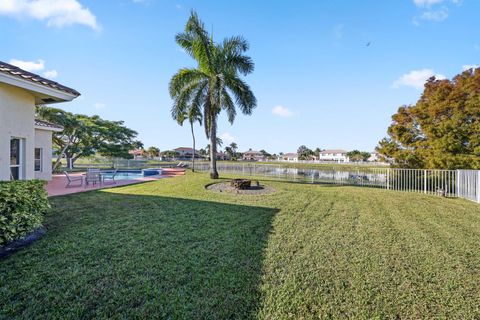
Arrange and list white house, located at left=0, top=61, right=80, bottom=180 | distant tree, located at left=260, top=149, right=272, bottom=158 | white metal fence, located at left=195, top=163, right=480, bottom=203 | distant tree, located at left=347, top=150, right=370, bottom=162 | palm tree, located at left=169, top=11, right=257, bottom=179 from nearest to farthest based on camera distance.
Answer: white house, located at left=0, top=61, right=80, bottom=180, white metal fence, located at left=195, top=163, right=480, bottom=203, palm tree, located at left=169, top=11, right=257, bottom=179, distant tree, located at left=347, top=150, right=370, bottom=162, distant tree, located at left=260, top=149, right=272, bottom=158

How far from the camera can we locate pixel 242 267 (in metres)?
3.37

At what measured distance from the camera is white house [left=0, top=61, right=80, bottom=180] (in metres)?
5.06

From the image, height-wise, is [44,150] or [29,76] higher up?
[29,76]

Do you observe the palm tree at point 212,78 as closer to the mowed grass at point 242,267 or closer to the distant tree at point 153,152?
the mowed grass at point 242,267

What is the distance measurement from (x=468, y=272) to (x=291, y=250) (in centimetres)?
271

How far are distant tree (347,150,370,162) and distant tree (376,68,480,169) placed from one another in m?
77.1

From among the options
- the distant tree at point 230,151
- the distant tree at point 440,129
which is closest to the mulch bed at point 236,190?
the distant tree at point 440,129

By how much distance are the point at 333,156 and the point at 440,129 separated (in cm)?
9435

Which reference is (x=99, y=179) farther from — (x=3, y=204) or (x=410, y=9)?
(x=410, y=9)

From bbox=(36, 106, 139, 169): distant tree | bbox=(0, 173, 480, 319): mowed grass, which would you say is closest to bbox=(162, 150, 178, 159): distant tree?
bbox=(36, 106, 139, 169): distant tree

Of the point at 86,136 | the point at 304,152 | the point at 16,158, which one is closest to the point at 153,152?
the point at 86,136

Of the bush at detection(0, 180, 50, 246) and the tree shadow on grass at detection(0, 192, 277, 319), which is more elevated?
the bush at detection(0, 180, 50, 246)

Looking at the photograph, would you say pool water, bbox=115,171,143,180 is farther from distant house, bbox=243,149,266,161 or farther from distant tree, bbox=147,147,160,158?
distant house, bbox=243,149,266,161

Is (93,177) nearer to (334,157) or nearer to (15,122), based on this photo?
(15,122)
